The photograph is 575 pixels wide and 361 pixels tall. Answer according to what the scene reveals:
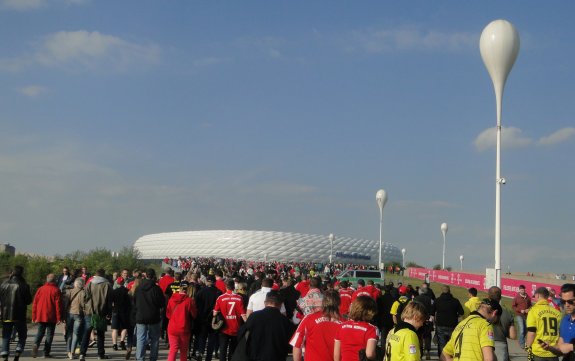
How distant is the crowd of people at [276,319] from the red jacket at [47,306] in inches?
0.7

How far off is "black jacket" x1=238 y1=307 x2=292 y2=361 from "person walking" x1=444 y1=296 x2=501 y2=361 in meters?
1.96

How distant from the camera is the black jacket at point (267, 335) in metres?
8.01

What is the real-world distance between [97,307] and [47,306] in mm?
919

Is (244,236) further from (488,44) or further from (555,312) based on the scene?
(555,312)

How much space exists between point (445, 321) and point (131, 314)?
650 centimetres

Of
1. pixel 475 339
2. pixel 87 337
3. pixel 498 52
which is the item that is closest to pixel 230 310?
pixel 87 337

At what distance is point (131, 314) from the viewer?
1539cm

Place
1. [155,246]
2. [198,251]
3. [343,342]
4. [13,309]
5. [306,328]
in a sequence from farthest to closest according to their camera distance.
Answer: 1. [155,246]
2. [198,251]
3. [13,309]
4. [306,328]
5. [343,342]

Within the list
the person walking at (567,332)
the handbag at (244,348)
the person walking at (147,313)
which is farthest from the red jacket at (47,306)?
the person walking at (567,332)

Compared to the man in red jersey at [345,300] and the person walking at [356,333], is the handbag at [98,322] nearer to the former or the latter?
the man in red jersey at [345,300]

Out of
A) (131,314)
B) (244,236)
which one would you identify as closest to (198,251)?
(244,236)

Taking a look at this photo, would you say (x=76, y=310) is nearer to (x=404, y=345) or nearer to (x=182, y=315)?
(x=182, y=315)

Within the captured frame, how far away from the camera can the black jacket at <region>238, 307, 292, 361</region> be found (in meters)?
8.01

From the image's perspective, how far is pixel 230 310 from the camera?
11.8 m
